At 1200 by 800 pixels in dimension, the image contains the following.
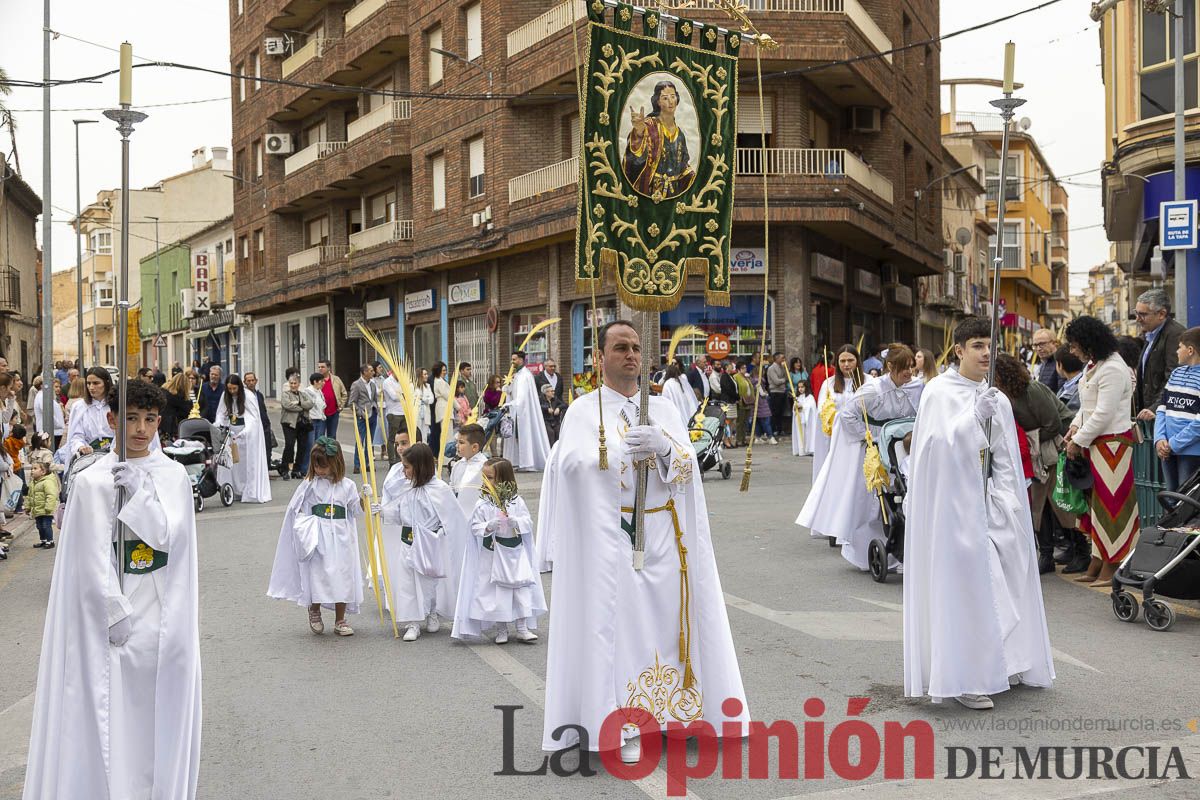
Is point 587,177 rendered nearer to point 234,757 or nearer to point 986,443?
point 986,443

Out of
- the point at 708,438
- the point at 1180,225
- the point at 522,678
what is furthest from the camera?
the point at 708,438

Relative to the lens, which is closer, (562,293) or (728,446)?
(728,446)

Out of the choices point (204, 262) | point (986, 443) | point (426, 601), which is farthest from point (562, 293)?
point (204, 262)

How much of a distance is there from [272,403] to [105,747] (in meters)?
44.7

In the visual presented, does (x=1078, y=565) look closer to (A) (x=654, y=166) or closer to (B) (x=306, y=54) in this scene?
(A) (x=654, y=166)

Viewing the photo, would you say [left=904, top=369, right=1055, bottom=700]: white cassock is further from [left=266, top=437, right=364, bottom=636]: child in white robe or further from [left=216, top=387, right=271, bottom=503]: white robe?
[left=216, top=387, right=271, bottom=503]: white robe

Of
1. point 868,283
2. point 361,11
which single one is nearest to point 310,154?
point 361,11

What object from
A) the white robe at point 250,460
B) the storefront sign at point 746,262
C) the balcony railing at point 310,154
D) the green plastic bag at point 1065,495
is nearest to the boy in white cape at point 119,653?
the green plastic bag at point 1065,495

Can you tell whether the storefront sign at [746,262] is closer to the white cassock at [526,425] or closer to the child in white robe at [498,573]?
the white cassock at [526,425]

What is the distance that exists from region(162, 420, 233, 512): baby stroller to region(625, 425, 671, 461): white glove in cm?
990

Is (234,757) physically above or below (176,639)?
below

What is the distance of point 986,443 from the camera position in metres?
6.30

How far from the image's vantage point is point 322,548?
8.27m

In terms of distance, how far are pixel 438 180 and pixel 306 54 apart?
1085 centimetres
